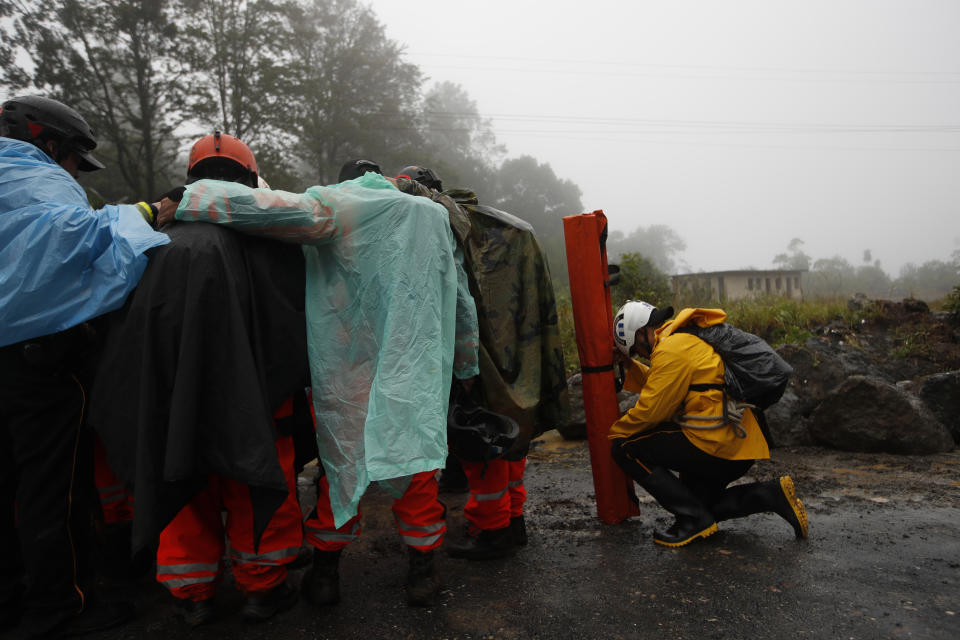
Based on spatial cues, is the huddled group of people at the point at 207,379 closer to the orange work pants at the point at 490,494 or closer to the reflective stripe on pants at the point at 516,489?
the orange work pants at the point at 490,494

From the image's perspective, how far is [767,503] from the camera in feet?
10.4

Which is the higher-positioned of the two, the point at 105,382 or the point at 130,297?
the point at 130,297

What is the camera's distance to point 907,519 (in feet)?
11.1

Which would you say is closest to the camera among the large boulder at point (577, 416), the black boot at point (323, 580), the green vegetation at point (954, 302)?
the black boot at point (323, 580)

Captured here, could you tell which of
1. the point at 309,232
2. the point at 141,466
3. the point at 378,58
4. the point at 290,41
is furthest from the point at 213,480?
the point at 378,58

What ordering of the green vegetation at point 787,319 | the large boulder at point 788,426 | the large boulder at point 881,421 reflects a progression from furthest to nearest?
1. the green vegetation at point 787,319
2. the large boulder at point 788,426
3. the large boulder at point 881,421

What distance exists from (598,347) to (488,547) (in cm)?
125

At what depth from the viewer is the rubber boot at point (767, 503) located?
3.13 metres

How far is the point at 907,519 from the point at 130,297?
4.06 meters

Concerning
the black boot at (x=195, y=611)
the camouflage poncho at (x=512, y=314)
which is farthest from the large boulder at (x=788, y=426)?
the black boot at (x=195, y=611)

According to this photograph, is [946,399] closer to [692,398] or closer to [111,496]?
[692,398]

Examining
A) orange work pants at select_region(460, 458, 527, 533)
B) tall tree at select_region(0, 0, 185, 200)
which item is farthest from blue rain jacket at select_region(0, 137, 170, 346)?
tall tree at select_region(0, 0, 185, 200)

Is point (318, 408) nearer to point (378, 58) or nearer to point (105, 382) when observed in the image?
point (105, 382)

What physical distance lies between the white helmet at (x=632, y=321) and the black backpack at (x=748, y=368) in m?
0.29
